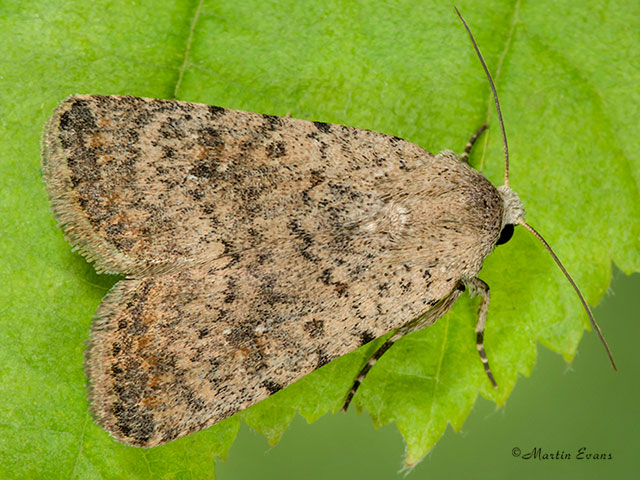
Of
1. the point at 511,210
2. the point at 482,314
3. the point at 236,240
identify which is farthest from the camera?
the point at 482,314

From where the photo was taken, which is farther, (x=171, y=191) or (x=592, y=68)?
(x=592, y=68)

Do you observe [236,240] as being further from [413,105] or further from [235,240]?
[413,105]

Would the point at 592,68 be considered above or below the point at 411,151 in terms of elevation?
above

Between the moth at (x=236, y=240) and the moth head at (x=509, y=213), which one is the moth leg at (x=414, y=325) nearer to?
the moth at (x=236, y=240)

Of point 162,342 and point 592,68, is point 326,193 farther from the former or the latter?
point 592,68

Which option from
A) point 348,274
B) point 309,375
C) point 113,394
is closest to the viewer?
point 113,394

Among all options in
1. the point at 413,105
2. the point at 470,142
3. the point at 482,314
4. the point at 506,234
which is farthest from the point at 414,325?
the point at 413,105

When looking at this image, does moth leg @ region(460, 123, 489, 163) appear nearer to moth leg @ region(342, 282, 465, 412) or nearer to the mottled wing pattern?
the mottled wing pattern

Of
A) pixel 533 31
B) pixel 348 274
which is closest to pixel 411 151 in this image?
pixel 348 274
